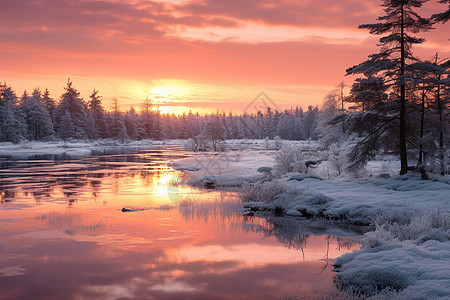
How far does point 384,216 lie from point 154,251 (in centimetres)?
724

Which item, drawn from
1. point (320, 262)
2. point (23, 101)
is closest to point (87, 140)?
point (23, 101)

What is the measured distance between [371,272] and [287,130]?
11780cm

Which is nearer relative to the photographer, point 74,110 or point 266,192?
point 266,192

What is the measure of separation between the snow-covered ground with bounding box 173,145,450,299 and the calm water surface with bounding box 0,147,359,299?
0.92 meters

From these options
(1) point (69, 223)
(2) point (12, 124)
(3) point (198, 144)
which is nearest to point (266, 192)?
(1) point (69, 223)

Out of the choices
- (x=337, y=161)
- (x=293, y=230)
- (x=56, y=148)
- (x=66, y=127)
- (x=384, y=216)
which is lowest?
(x=293, y=230)

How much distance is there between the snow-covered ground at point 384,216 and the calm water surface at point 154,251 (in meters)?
0.92

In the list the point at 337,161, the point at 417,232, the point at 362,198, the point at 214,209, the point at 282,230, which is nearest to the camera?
the point at 417,232

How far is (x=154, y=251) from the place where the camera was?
9844 mm

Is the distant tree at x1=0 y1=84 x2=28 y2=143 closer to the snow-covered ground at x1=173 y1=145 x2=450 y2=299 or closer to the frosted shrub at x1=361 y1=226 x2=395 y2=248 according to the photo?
the snow-covered ground at x1=173 y1=145 x2=450 y2=299

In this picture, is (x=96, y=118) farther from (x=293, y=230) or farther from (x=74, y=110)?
(x=293, y=230)

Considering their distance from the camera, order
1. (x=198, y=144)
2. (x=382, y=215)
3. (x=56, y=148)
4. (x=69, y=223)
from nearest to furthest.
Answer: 1. (x=382, y=215)
2. (x=69, y=223)
3. (x=198, y=144)
4. (x=56, y=148)

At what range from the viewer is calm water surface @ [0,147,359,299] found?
293 inches

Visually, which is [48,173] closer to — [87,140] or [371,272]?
[371,272]
